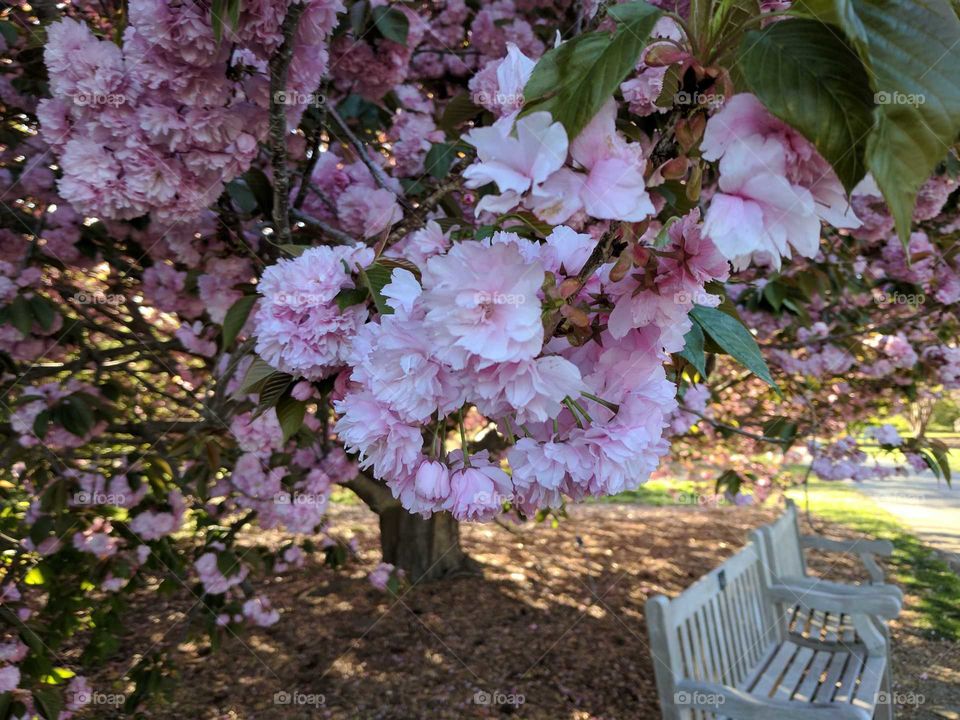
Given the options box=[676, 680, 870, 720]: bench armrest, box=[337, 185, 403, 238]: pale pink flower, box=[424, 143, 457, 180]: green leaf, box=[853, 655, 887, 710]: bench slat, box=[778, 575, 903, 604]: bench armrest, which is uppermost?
box=[424, 143, 457, 180]: green leaf

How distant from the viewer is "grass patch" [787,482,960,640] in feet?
14.8

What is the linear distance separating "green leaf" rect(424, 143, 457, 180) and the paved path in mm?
6046

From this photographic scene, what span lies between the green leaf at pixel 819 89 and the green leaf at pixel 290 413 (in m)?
0.71

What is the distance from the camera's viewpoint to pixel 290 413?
2.98 ft

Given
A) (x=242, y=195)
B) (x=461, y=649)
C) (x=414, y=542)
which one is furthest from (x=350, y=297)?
(x=414, y=542)

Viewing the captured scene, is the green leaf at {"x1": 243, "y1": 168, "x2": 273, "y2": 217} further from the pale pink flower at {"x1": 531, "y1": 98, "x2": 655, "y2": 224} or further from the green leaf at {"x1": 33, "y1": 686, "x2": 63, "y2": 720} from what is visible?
the green leaf at {"x1": 33, "y1": 686, "x2": 63, "y2": 720}

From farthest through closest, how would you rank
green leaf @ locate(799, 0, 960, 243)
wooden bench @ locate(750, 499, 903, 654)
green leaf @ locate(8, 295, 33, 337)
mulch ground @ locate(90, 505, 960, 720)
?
mulch ground @ locate(90, 505, 960, 720) → wooden bench @ locate(750, 499, 903, 654) → green leaf @ locate(8, 295, 33, 337) → green leaf @ locate(799, 0, 960, 243)

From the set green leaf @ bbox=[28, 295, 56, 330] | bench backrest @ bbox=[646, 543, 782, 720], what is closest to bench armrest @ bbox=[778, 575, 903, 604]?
bench backrest @ bbox=[646, 543, 782, 720]

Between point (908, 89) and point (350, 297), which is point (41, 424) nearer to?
point (350, 297)

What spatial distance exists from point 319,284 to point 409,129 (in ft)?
3.82

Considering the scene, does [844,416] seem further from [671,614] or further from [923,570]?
[671,614]

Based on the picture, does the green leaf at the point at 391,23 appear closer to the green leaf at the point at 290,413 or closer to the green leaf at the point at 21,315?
the green leaf at the point at 290,413

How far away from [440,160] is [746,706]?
1.85 metres

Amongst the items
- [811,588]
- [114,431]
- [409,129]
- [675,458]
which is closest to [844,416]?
[675,458]
